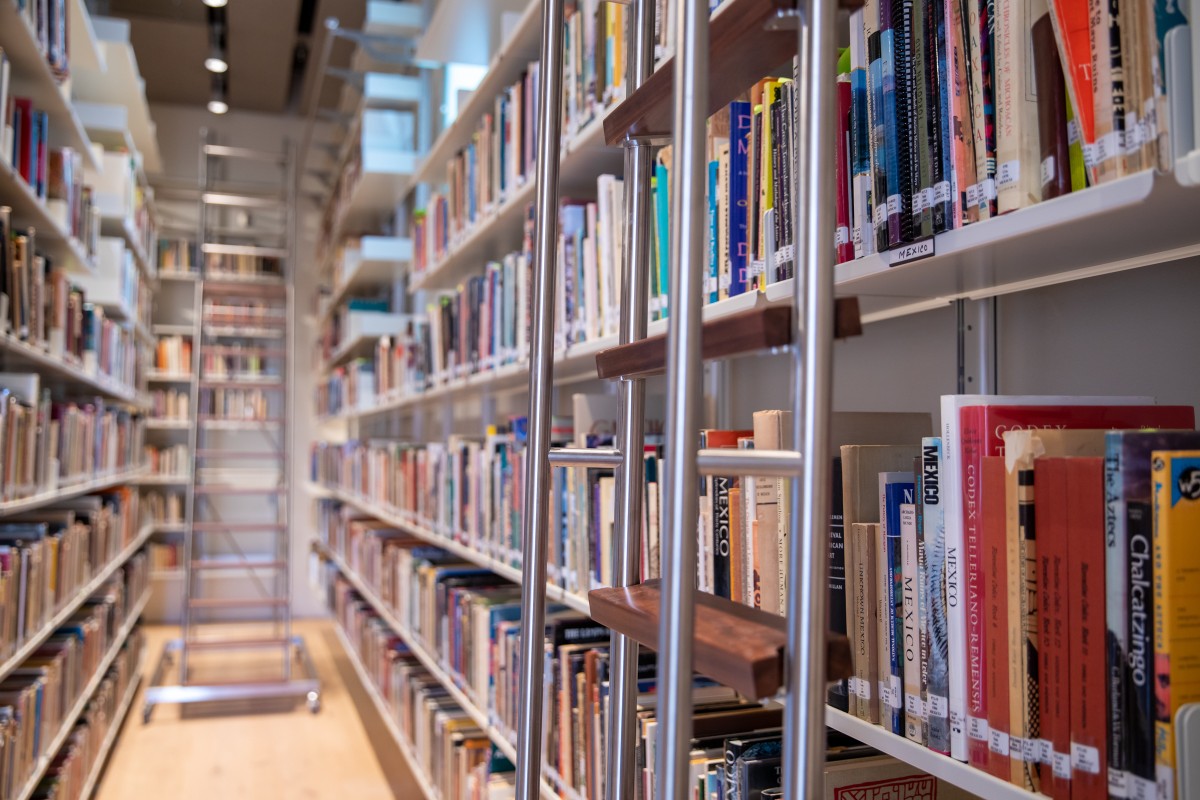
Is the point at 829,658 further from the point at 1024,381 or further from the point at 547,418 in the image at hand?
the point at 1024,381

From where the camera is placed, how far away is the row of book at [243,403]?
6488 millimetres

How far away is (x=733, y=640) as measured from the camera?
2.54 feet

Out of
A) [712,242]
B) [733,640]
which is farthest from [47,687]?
[733,640]

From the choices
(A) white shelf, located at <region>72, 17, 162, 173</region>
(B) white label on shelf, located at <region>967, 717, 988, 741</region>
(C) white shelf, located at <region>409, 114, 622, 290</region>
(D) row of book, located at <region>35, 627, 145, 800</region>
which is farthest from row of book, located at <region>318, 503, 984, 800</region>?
(A) white shelf, located at <region>72, 17, 162, 173</region>

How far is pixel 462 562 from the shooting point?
3.10 metres

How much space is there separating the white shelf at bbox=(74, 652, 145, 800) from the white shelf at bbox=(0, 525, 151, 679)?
1.72ft

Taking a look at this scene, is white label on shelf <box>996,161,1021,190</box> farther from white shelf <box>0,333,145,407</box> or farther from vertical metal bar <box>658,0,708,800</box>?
white shelf <box>0,333,145,407</box>

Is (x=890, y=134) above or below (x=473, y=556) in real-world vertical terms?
above

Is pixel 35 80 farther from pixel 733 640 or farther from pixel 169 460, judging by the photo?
pixel 169 460

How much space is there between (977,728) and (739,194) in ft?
2.14

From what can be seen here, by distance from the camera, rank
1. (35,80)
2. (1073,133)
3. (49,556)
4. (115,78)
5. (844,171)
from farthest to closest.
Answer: (115,78)
(49,556)
(35,80)
(844,171)
(1073,133)

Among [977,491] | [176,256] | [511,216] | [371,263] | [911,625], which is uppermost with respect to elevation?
[176,256]

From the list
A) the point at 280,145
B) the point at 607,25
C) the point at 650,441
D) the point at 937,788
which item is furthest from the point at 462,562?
the point at 280,145

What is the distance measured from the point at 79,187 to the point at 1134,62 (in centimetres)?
326
